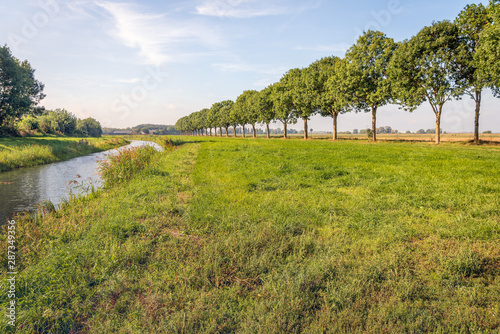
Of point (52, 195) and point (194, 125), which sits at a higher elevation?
point (194, 125)

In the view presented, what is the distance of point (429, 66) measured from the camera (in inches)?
1417

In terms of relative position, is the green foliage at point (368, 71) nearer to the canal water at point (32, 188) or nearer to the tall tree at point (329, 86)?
the tall tree at point (329, 86)

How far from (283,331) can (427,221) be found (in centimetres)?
602

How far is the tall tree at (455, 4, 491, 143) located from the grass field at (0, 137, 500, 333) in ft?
104

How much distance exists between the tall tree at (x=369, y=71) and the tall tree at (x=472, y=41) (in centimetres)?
1050

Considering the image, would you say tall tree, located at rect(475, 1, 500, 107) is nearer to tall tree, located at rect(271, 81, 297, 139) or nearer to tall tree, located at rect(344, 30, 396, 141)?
tall tree, located at rect(344, 30, 396, 141)

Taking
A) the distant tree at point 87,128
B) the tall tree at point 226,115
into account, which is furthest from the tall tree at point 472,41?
the distant tree at point 87,128

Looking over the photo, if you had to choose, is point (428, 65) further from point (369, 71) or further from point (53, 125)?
point (53, 125)

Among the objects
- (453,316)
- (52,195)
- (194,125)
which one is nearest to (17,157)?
(52,195)

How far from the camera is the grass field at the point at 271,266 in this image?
3729mm

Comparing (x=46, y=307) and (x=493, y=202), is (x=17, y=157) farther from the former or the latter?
(x=493, y=202)

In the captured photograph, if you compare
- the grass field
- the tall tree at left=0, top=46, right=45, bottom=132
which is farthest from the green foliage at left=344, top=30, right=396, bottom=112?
the tall tree at left=0, top=46, right=45, bottom=132

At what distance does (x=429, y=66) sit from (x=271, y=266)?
139 feet

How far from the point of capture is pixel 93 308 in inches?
163
